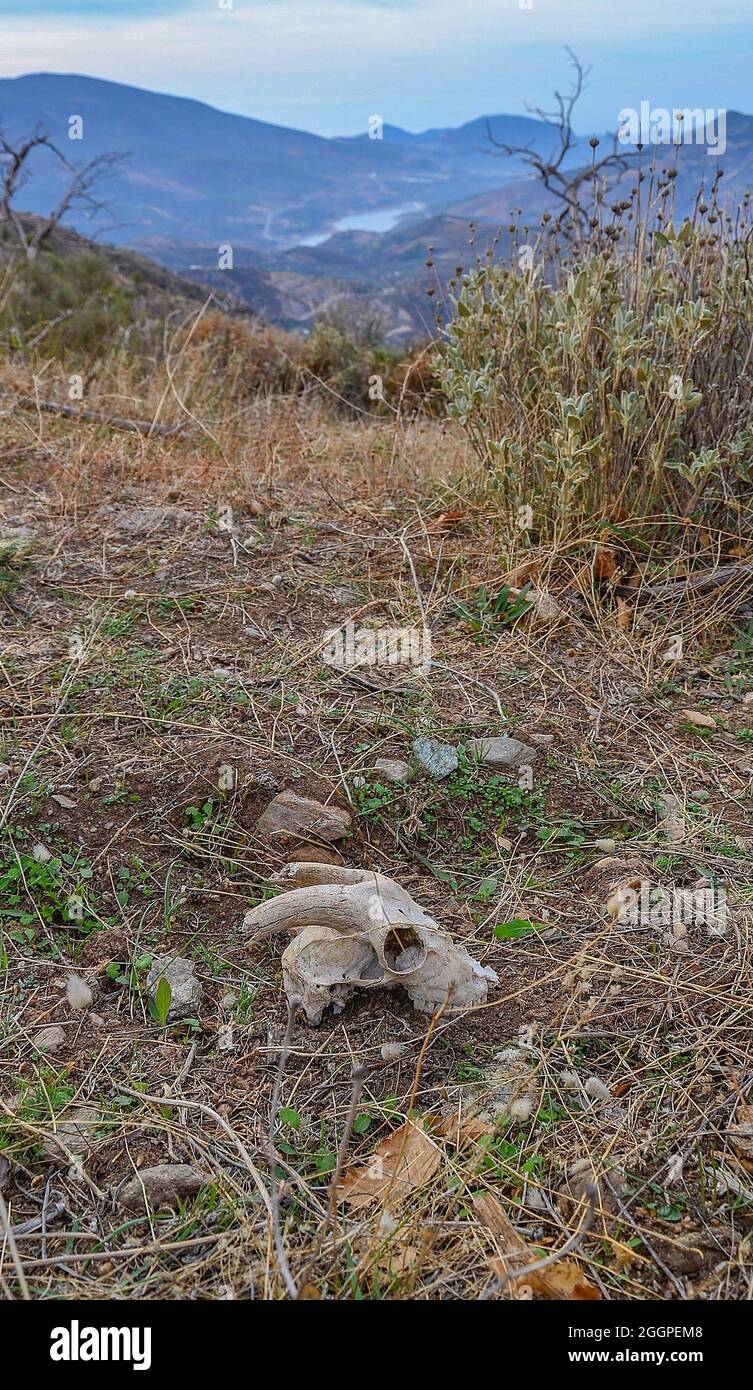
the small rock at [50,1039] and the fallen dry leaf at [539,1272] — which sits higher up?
the small rock at [50,1039]

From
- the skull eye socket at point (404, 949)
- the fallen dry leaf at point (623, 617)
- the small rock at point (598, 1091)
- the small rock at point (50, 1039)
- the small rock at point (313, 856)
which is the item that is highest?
the fallen dry leaf at point (623, 617)

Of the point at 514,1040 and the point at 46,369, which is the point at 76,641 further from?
the point at 46,369

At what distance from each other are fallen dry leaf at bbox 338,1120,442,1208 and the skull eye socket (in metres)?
0.28

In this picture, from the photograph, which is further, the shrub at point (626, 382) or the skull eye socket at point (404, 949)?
the shrub at point (626, 382)

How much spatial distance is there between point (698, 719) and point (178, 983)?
5.32 feet

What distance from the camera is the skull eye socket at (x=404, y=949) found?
174 cm

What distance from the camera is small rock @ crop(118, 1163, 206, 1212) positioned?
1481 millimetres

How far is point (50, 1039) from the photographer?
1749mm

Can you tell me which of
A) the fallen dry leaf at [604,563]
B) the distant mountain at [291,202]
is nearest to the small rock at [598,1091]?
the fallen dry leaf at [604,563]

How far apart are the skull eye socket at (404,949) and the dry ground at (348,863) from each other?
4.7 inches

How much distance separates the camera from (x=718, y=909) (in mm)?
2002

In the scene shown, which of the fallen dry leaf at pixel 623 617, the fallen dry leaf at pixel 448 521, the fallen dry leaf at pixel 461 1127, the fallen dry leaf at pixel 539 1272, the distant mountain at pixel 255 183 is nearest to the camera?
the fallen dry leaf at pixel 539 1272

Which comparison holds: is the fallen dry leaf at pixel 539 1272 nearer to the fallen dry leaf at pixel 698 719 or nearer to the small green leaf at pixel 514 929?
the small green leaf at pixel 514 929
